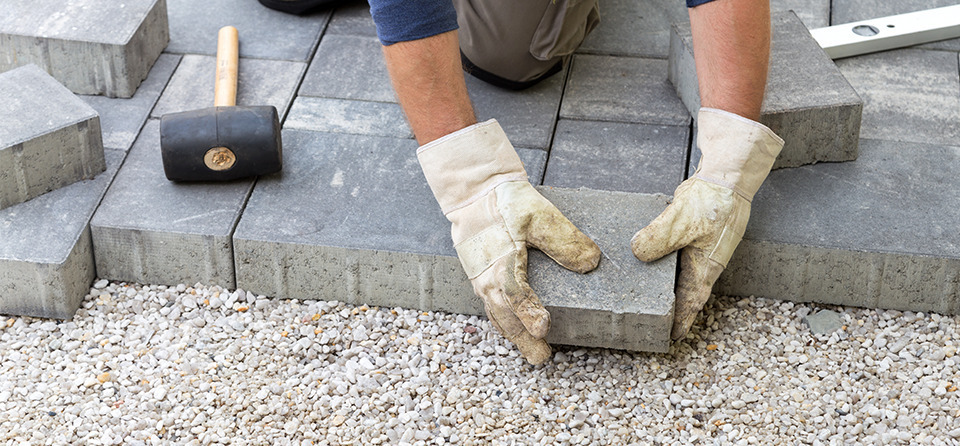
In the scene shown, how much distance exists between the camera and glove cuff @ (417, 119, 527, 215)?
2547mm

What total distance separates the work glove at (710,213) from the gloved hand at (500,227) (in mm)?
194

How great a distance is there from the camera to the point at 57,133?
2.79 meters

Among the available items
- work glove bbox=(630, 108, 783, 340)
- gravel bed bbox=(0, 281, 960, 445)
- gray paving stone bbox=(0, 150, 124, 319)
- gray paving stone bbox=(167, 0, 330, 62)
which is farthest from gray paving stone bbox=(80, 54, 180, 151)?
work glove bbox=(630, 108, 783, 340)

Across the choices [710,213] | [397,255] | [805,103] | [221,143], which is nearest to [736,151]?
[710,213]

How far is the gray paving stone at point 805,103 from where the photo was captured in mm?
2848

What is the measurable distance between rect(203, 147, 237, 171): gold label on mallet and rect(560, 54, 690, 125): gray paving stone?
1.06m

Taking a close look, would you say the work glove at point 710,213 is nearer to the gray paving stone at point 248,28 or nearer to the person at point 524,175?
the person at point 524,175

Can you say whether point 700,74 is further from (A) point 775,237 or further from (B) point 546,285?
(B) point 546,285

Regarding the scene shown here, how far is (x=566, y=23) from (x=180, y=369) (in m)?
1.64

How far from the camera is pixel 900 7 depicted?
3.77 meters

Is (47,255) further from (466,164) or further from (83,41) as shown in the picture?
(466,164)

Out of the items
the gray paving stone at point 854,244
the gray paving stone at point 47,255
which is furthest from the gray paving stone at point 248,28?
the gray paving stone at point 854,244

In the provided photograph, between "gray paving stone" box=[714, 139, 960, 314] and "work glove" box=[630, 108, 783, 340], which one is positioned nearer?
"work glove" box=[630, 108, 783, 340]

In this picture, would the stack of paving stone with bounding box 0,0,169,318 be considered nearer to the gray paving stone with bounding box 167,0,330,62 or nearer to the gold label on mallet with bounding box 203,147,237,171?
the gray paving stone with bounding box 167,0,330,62
